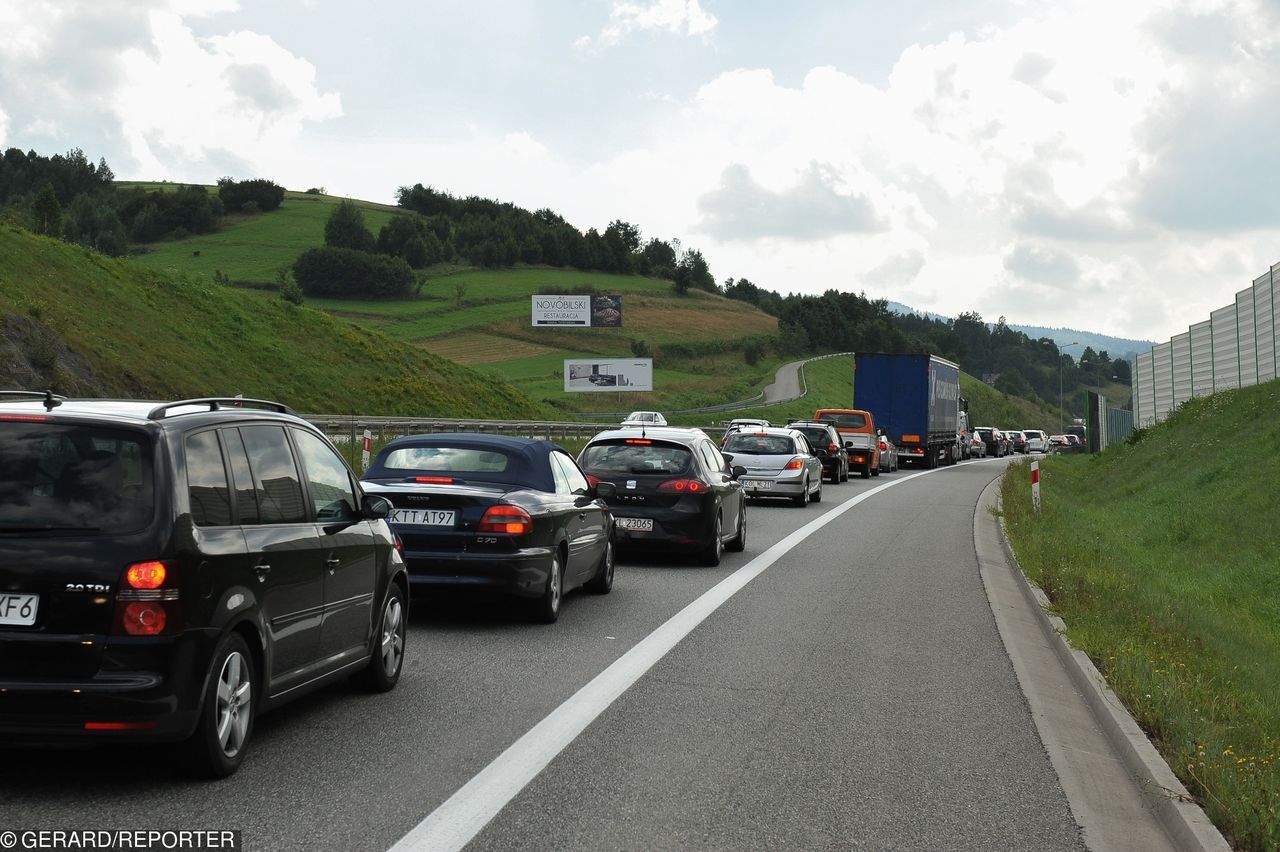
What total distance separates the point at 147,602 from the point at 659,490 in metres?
10.4

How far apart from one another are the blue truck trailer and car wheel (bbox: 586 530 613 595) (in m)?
35.1

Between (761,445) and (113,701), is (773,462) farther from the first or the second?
(113,701)

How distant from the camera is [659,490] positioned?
52.1 feet

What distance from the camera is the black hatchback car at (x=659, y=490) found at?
1580cm

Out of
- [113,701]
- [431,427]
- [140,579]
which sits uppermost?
[431,427]

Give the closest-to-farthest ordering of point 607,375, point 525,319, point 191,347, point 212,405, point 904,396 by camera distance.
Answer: point 212,405, point 904,396, point 191,347, point 607,375, point 525,319

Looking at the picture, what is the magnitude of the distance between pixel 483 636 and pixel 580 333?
117 m

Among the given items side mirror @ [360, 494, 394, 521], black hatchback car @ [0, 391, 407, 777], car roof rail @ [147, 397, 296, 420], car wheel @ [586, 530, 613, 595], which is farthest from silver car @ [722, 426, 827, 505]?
black hatchback car @ [0, 391, 407, 777]

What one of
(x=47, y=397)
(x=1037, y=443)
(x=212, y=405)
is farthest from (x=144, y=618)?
(x=1037, y=443)

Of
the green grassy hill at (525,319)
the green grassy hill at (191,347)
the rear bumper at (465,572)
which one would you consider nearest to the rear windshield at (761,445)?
the rear bumper at (465,572)

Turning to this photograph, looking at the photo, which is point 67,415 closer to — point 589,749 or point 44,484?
point 44,484

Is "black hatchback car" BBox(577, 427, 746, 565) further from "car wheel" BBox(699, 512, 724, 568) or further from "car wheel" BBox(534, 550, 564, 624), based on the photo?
"car wheel" BBox(534, 550, 564, 624)

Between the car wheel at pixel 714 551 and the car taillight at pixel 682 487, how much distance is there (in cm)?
48

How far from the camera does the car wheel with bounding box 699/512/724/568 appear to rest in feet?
52.5
